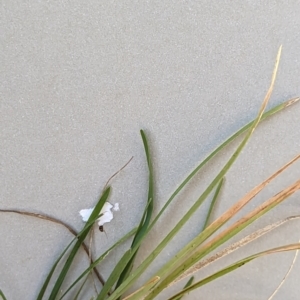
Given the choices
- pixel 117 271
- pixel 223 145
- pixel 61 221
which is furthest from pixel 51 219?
pixel 223 145

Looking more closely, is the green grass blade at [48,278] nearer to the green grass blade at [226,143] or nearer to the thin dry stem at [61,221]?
the thin dry stem at [61,221]

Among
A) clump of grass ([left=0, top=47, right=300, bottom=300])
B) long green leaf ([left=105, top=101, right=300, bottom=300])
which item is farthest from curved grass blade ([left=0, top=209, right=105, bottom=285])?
long green leaf ([left=105, top=101, right=300, bottom=300])

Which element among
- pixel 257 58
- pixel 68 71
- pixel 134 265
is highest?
pixel 68 71

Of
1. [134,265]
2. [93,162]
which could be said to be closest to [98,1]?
[93,162]

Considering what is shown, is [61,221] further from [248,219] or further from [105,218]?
[248,219]

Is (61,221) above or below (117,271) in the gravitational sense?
above

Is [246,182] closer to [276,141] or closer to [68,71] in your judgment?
[276,141]

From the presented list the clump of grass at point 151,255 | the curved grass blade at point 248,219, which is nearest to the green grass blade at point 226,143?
the clump of grass at point 151,255

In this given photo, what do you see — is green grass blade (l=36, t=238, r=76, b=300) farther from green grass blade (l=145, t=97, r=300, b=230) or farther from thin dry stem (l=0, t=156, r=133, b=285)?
green grass blade (l=145, t=97, r=300, b=230)
